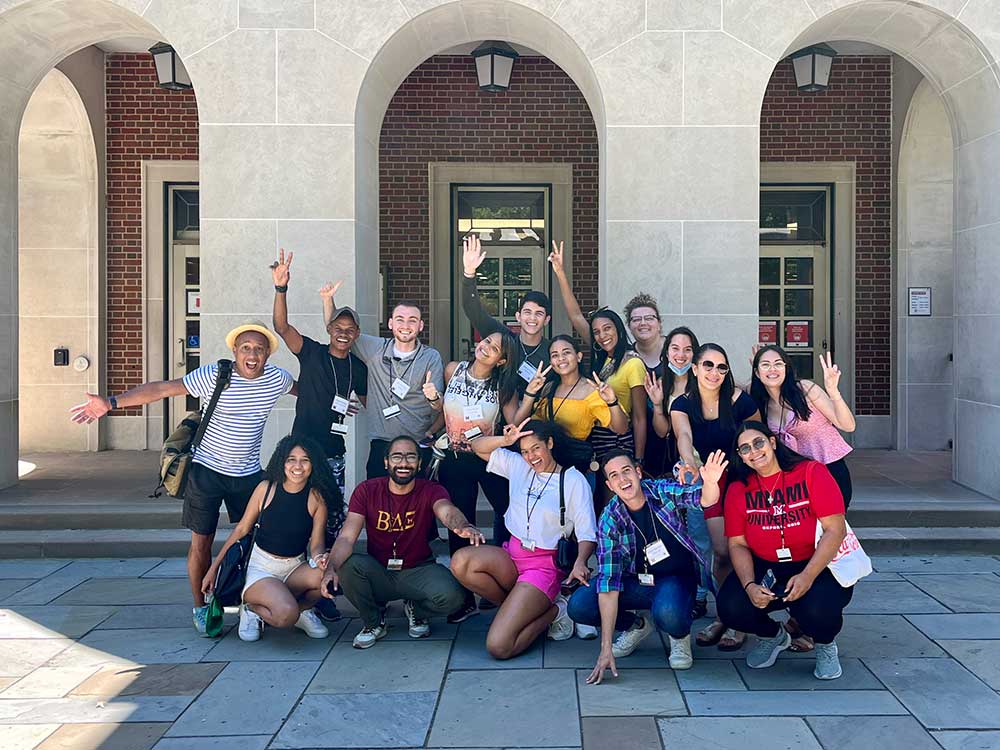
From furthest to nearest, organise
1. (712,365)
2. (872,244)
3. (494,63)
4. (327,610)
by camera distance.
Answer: (872,244) < (494,63) < (327,610) < (712,365)

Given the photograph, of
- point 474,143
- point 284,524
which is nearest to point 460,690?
point 284,524

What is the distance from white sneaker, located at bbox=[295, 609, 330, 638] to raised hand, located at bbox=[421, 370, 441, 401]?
1.28 metres

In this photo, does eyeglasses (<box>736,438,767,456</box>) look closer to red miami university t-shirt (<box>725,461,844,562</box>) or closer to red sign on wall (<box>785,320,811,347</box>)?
red miami university t-shirt (<box>725,461,844,562</box>)

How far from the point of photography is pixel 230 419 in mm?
4883

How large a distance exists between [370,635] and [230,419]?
52.8 inches

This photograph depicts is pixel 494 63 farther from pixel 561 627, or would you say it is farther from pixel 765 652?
pixel 765 652

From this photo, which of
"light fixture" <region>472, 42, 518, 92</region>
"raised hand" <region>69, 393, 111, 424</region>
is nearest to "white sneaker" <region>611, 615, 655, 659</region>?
"raised hand" <region>69, 393, 111, 424</region>

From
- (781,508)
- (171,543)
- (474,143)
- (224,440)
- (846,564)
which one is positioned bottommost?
(171,543)

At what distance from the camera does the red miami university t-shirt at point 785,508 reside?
411cm

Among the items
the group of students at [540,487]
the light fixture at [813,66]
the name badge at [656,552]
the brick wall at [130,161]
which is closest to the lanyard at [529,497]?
the group of students at [540,487]

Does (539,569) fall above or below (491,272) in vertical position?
below

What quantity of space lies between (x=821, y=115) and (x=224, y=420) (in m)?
7.80

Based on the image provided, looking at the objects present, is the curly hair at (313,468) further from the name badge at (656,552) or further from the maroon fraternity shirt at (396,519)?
the name badge at (656,552)

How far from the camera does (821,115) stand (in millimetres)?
10078
